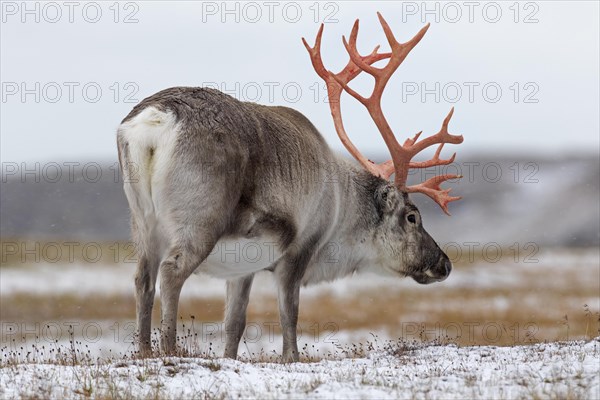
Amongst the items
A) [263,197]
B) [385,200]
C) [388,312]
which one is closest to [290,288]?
[263,197]

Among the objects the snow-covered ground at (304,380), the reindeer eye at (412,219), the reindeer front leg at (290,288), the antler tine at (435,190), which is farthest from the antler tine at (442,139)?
the snow-covered ground at (304,380)

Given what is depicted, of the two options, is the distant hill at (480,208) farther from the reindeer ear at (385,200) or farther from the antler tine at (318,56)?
the reindeer ear at (385,200)

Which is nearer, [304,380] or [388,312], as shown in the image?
[304,380]

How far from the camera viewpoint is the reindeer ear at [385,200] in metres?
10.6

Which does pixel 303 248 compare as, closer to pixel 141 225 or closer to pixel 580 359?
pixel 141 225

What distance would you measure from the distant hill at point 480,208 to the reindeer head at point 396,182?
67.3 m

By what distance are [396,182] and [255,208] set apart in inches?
117

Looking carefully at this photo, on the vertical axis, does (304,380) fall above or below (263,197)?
below

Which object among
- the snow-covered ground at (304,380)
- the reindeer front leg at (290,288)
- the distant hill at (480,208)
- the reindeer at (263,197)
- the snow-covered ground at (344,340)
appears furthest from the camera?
the distant hill at (480,208)

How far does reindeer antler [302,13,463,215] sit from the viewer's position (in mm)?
10570

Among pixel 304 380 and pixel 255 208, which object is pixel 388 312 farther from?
pixel 304 380

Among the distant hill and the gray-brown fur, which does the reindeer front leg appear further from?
the distant hill

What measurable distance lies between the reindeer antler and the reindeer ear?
26cm

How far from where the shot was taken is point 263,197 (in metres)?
8.54
